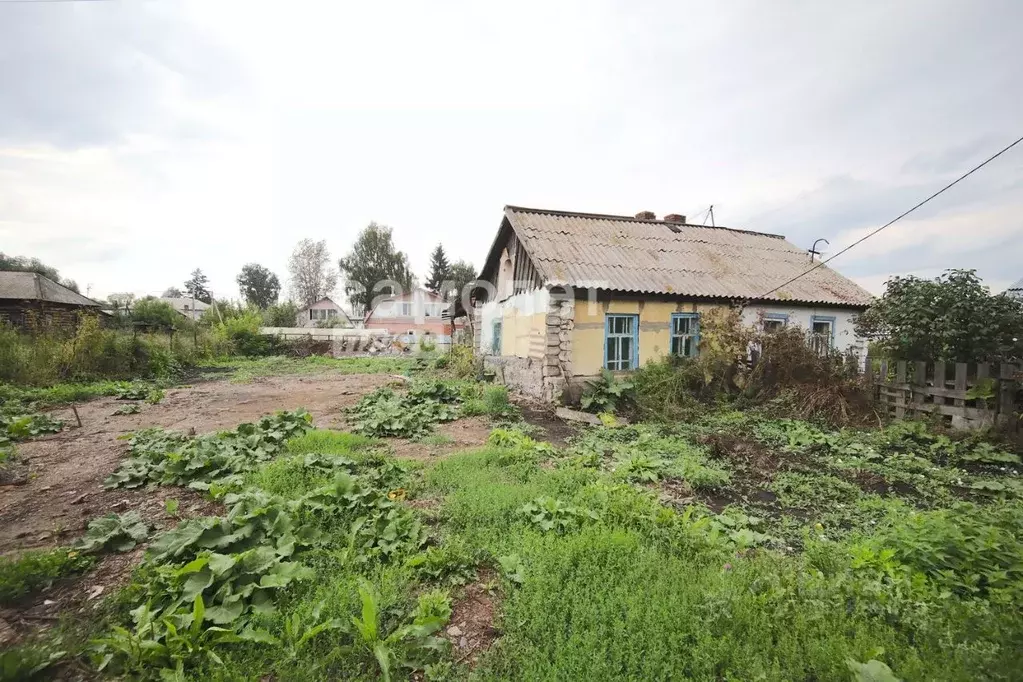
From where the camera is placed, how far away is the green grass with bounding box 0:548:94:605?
2941mm

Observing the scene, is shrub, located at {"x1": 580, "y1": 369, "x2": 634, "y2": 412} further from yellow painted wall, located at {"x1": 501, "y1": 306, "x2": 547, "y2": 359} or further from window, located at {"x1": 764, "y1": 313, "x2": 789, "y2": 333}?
window, located at {"x1": 764, "y1": 313, "x2": 789, "y2": 333}

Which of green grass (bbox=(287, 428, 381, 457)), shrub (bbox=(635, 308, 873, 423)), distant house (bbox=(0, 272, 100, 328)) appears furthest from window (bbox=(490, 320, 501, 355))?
distant house (bbox=(0, 272, 100, 328))

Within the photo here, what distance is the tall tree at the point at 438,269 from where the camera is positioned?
5288 cm

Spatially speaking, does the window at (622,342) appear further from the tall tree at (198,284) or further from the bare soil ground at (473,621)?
the tall tree at (198,284)

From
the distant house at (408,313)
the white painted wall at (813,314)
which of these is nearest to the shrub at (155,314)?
the distant house at (408,313)

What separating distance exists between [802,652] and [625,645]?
969mm

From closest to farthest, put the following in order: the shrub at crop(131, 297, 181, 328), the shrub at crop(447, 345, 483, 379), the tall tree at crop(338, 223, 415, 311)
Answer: the shrub at crop(447, 345, 483, 379)
the shrub at crop(131, 297, 181, 328)
the tall tree at crop(338, 223, 415, 311)

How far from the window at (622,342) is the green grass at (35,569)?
956 centimetres

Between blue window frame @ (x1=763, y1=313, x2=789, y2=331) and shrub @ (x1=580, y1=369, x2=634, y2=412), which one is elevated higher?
blue window frame @ (x1=763, y1=313, x2=789, y2=331)

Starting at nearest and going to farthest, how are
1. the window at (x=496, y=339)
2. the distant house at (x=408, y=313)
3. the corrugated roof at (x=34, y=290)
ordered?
the window at (x=496, y=339) < the corrugated roof at (x=34, y=290) < the distant house at (x=408, y=313)

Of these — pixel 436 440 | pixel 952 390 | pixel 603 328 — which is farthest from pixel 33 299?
pixel 952 390

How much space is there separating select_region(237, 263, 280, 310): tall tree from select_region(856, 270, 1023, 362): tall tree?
221 ft

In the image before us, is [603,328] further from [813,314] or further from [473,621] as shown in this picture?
[473,621]

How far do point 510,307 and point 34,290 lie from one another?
1063 inches
